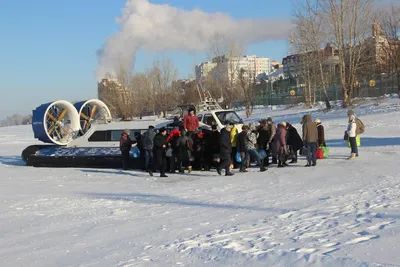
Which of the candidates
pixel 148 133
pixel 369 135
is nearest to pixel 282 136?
pixel 148 133

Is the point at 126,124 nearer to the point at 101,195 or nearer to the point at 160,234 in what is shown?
the point at 101,195

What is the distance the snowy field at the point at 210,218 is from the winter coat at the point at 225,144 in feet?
2.54

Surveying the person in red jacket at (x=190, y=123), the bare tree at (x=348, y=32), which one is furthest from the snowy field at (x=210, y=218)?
the bare tree at (x=348, y=32)

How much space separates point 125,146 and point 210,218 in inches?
317

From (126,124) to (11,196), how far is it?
261 inches

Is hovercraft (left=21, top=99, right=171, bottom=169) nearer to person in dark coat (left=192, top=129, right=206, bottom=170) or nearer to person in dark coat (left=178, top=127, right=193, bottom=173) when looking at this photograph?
person in dark coat (left=178, top=127, right=193, bottom=173)

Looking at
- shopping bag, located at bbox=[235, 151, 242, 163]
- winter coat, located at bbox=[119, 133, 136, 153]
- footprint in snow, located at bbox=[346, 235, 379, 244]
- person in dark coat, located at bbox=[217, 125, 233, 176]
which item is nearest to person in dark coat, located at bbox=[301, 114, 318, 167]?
shopping bag, located at bbox=[235, 151, 242, 163]

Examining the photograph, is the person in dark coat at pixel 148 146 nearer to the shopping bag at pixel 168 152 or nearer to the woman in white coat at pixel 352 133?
the shopping bag at pixel 168 152

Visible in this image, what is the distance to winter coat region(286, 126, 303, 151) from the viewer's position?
15.7 m

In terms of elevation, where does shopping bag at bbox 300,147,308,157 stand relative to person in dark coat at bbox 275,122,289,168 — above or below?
below

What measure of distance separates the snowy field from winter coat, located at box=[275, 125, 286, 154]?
28.0 inches

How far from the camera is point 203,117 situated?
1780cm

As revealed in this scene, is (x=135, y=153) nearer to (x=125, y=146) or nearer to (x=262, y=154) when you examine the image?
(x=125, y=146)

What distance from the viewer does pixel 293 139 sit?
15688 millimetres
